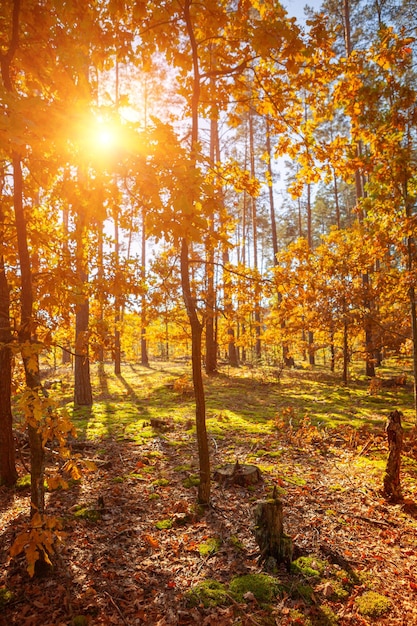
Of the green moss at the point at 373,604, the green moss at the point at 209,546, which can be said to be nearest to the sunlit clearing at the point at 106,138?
the green moss at the point at 209,546

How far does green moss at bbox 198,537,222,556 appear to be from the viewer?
3.94 meters

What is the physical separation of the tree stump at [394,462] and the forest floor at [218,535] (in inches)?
7.6

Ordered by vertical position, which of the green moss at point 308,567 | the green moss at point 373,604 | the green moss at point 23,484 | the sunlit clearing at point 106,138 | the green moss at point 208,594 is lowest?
the green moss at point 373,604

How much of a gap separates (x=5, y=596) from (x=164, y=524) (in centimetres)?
179

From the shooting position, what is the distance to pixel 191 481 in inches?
217

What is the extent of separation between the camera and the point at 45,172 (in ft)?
13.6

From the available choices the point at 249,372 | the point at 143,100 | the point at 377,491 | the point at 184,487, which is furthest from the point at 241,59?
the point at 143,100

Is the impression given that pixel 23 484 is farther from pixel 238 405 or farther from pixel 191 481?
pixel 238 405

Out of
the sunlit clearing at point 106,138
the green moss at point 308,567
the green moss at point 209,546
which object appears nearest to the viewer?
the sunlit clearing at point 106,138

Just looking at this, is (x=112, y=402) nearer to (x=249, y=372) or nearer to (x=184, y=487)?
(x=184, y=487)

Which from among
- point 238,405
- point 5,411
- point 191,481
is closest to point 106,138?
point 5,411

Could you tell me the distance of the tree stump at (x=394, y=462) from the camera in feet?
16.8

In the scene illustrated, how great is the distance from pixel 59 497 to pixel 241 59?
6.57 metres

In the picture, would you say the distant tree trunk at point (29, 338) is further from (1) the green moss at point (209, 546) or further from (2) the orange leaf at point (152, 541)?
(1) the green moss at point (209, 546)
